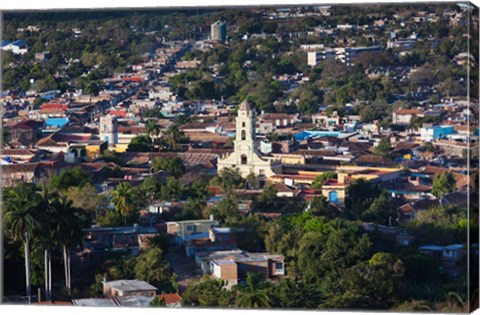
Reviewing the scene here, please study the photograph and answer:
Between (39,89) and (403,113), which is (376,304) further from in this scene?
(39,89)

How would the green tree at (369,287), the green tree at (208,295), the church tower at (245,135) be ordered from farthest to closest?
the church tower at (245,135)
the green tree at (208,295)
the green tree at (369,287)

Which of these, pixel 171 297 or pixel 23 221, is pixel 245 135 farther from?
pixel 23 221

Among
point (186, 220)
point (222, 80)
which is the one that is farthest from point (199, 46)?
point (186, 220)

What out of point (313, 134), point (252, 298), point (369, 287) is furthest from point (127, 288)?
point (313, 134)

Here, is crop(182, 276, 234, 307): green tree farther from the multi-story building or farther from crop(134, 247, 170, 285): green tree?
the multi-story building

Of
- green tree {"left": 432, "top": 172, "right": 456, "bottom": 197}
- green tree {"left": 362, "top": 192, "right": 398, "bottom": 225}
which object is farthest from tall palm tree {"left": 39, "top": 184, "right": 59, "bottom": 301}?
green tree {"left": 432, "top": 172, "right": 456, "bottom": 197}

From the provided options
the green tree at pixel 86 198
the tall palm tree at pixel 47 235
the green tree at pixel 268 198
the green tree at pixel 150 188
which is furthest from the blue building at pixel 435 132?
the tall palm tree at pixel 47 235

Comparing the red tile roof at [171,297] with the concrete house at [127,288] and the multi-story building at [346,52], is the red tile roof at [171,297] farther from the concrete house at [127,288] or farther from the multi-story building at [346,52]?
the multi-story building at [346,52]
